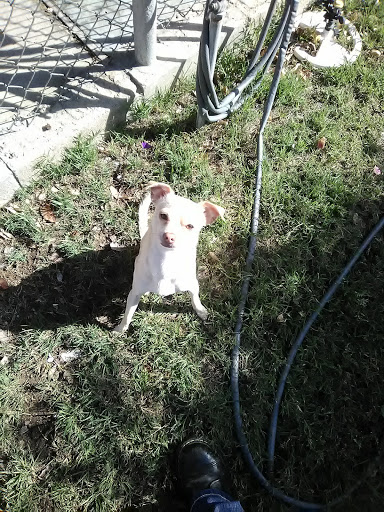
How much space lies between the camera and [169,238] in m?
1.91

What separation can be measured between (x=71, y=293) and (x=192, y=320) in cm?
81

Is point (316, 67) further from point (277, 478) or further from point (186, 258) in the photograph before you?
point (277, 478)

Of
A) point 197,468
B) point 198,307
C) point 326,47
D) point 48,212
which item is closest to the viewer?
point 197,468

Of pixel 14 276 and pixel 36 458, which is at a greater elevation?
pixel 14 276

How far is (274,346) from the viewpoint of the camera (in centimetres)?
276

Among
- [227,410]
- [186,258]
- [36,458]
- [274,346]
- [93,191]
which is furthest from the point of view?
[93,191]

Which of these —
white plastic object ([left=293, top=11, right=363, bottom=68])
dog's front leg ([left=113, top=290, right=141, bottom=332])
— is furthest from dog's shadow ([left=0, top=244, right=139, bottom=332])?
white plastic object ([left=293, top=11, right=363, bottom=68])

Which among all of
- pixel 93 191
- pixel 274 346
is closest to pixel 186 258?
pixel 274 346

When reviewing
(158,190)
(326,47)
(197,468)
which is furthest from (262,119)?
(197,468)

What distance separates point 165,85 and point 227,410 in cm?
243

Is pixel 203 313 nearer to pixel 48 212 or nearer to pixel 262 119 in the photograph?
pixel 48 212

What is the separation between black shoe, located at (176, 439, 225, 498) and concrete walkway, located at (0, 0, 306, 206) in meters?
2.05

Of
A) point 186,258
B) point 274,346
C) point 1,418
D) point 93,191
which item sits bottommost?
point 1,418

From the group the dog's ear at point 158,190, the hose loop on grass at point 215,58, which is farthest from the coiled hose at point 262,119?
the dog's ear at point 158,190
